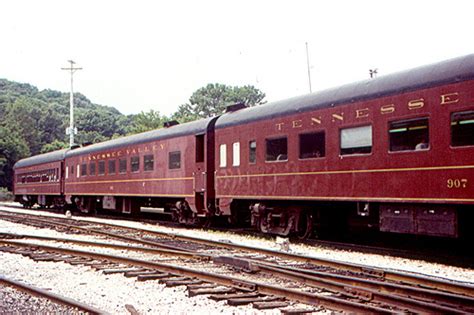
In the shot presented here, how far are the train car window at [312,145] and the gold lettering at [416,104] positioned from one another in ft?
8.18

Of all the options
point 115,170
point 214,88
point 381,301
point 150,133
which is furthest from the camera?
point 214,88

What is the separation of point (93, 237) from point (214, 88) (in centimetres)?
7409

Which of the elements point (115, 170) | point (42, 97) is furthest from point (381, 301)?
point (42, 97)

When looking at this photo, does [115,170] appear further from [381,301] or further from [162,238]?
[381,301]

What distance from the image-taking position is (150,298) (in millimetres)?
7066

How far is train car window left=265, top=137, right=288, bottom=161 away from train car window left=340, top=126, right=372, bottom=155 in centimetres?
204

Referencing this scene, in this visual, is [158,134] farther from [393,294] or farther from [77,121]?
[77,121]

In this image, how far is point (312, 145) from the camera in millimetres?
13016

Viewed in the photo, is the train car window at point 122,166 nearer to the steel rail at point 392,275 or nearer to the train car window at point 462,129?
the steel rail at point 392,275

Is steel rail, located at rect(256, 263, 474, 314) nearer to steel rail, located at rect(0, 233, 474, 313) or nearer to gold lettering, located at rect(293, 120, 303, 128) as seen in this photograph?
steel rail, located at rect(0, 233, 474, 313)

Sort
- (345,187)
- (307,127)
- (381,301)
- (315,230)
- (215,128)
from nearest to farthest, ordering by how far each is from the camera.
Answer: (381,301) < (345,187) < (307,127) < (315,230) < (215,128)

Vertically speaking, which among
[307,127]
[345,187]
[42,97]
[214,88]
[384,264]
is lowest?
[384,264]

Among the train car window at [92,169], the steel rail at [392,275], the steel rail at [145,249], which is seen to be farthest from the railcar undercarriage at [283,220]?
the train car window at [92,169]

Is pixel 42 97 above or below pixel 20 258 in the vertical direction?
above
